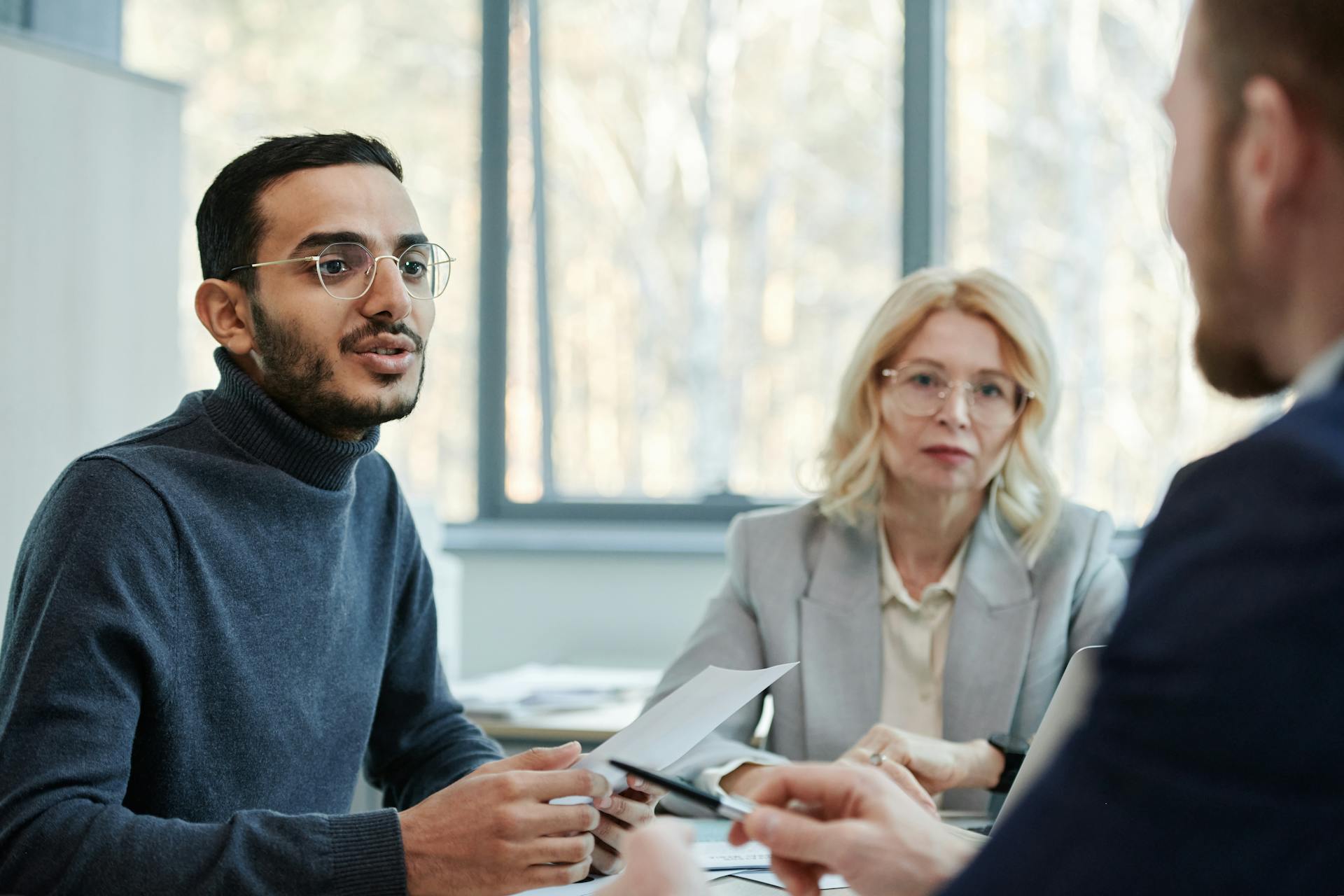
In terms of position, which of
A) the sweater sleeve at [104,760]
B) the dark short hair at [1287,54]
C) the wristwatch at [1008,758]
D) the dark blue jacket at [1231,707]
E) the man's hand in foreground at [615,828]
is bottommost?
the wristwatch at [1008,758]

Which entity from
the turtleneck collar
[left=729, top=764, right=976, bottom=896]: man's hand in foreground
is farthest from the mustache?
[left=729, top=764, right=976, bottom=896]: man's hand in foreground

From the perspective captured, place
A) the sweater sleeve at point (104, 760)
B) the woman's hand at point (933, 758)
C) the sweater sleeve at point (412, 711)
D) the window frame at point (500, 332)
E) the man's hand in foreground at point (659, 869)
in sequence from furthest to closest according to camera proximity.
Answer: the window frame at point (500, 332), the woman's hand at point (933, 758), the sweater sleeve at point (412, 711), the sweater sleeve at point (104, 760), the man's hand in foreground at point (659, 869)

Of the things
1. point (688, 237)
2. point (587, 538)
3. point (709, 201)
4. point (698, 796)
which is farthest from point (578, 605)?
point (698, 796)

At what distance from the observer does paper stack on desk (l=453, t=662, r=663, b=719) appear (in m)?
2.68

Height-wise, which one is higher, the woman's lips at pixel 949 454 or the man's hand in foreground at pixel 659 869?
Result: the woman's lips at pixel 949 454

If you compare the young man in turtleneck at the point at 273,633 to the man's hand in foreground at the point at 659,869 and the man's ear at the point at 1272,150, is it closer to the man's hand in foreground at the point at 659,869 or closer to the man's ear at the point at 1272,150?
the man's hand in foreground at the point at 659,869

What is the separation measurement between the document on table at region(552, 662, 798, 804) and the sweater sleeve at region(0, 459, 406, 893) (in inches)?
8.7

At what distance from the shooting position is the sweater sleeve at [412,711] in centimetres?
174

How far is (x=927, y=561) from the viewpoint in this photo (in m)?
2.42

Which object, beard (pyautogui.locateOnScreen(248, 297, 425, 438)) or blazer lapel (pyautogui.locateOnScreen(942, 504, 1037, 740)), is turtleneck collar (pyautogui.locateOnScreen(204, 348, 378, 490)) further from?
blazer lapel (pyautogui.locateOnScreen(942, 504, 1037, 740))

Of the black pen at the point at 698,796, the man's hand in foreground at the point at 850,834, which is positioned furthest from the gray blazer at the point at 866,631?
the man's hand in foreground at the point at 850,834

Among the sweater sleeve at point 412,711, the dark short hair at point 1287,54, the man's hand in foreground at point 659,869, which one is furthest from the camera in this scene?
the sweater sleeve at point 412,711

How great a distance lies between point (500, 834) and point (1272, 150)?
868 mm

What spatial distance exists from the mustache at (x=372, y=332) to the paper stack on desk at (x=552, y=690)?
1198mm
